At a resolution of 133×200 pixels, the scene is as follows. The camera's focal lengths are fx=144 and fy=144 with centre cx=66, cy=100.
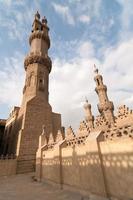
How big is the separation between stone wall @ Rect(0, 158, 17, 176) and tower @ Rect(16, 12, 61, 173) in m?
0.66

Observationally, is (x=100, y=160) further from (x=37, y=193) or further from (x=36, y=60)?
(x=36, y=60)

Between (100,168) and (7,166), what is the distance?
1509cm

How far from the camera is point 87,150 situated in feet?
26.0

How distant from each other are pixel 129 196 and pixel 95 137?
281 cm

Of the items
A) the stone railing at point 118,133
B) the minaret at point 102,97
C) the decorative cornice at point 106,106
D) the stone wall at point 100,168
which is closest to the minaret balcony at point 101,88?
the minaret at point 102,97

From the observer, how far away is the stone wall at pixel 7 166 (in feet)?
57.1

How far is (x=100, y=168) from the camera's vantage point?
6.90m

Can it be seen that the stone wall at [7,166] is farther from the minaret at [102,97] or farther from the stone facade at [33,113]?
the minaret at [102,97]

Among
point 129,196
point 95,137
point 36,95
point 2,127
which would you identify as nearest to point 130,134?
point 95,137

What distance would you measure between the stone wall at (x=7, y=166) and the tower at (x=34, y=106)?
658 millimetres

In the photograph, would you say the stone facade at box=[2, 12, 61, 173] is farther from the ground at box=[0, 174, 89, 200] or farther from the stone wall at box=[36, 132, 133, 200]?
the stone wall at box=[36, 132, 133, 200]

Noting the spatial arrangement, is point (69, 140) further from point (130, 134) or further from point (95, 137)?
point (130, 134)

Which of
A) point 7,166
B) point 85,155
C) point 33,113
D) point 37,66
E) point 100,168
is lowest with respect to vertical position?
point 7,166

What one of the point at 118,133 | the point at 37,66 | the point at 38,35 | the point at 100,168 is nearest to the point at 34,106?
the point at 37,66
